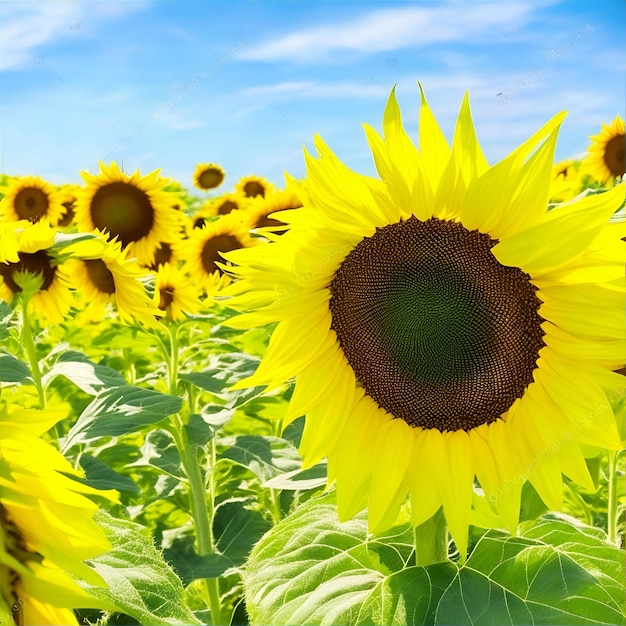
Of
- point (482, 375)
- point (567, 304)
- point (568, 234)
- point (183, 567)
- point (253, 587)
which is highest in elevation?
point (568, 234)

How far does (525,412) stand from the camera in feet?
4.07

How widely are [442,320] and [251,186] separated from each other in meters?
3.93

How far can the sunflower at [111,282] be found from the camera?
204cm

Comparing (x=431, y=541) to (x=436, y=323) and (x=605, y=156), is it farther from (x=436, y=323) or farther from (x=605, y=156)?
(x=605, y=156)

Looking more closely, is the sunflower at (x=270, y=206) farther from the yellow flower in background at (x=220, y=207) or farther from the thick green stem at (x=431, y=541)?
the thick green stem at (x=431, y=541)

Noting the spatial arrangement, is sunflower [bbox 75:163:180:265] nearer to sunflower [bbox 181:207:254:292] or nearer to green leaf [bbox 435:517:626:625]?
sunflower [bbox 181:207:254:292]

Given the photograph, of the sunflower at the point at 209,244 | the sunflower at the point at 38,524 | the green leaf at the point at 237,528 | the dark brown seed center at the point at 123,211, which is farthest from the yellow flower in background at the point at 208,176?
the sunflower at the point at 38,524

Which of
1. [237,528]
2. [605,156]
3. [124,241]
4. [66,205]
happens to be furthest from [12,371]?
[605,156]

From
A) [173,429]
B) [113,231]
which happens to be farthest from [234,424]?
[113,231]

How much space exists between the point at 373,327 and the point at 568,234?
1.18ft

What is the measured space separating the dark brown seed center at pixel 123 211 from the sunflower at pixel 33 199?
103 centimetres

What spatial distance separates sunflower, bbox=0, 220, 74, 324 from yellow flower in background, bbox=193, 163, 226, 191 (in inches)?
160

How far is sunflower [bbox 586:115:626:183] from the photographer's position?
4.67 metres

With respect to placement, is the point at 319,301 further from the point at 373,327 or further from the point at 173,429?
the point at 173,429
